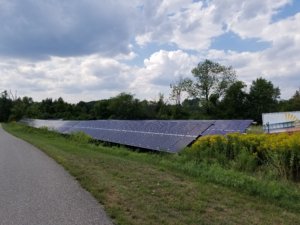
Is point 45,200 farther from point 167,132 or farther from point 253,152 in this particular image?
point 167,132

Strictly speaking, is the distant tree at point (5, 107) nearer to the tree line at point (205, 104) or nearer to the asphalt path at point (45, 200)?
the tree line at point (205, 104)

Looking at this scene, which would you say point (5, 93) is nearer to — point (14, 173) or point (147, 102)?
point (147, 102)

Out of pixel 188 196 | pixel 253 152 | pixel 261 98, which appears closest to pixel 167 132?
pixel 253 152

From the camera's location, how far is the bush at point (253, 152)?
9.88 m

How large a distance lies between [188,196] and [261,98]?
258 ft

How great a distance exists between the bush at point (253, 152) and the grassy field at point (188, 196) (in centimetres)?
95

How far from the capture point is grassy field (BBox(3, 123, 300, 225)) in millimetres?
6164

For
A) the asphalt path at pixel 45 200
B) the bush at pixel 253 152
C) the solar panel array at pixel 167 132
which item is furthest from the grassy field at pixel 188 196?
the solar panel array at pixel 167 132

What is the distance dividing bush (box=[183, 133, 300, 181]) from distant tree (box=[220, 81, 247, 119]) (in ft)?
211

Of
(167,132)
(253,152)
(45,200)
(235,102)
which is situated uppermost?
(235,102)

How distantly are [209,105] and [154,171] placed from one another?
69.7m

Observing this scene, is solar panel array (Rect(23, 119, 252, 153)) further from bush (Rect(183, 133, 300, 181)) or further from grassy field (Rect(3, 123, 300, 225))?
grassy field (Rect(3, 123, 300, 225))

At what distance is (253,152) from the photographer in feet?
38.5

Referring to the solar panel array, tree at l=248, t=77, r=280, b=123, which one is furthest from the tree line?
the solar panel array
